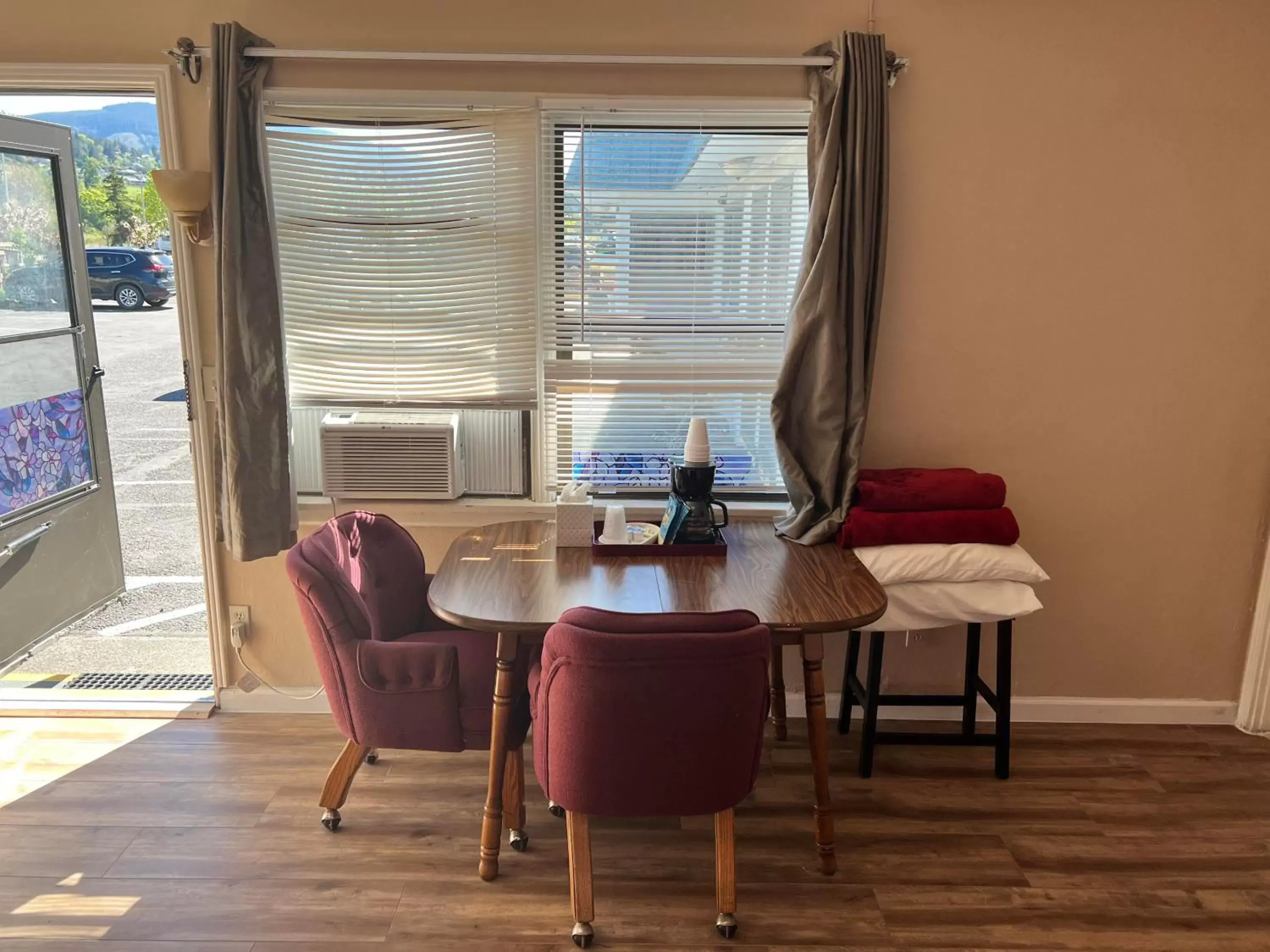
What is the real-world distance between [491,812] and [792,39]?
2380mm

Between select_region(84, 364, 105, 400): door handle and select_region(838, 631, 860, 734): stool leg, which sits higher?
select_region(84, 364, 105, 400): door handle

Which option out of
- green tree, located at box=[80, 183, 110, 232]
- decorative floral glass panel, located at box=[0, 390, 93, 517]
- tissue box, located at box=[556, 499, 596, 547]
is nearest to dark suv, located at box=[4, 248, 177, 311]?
green tree, located at box=[80, 183, 110, 232]

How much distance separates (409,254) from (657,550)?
1.24m

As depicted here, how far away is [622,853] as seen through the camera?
2.38 meters

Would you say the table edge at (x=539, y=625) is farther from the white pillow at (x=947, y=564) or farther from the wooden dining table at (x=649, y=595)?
the white pillow at (x=947, y=564)

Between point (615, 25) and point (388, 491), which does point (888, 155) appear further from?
point (388, 491)

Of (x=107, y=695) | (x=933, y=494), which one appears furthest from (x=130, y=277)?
(x=933, y=494)

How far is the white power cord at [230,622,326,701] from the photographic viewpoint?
3.00m

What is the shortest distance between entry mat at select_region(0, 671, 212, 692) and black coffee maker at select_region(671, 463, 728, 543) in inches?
76.0

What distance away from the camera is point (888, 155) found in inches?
103

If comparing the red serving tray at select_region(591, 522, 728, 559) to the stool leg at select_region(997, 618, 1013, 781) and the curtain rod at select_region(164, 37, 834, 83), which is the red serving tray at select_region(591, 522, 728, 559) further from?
the curtain rod at select_region(164, 37, 834, 83)

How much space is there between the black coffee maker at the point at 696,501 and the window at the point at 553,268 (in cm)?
42

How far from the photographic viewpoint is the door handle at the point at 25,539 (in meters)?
2.88

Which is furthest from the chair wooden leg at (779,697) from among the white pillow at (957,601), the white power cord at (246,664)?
the white power cord at (246,664)
